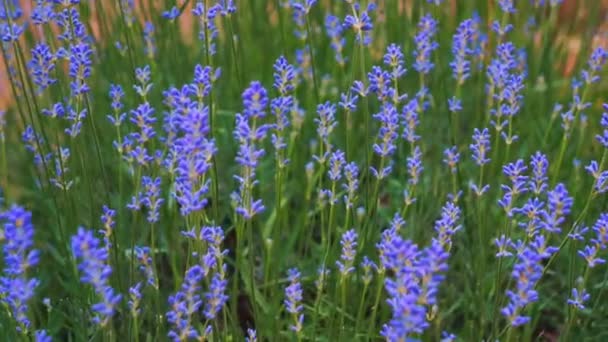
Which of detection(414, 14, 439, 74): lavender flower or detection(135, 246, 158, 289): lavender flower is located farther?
detection(414, 14, 439, 74): lavender flower

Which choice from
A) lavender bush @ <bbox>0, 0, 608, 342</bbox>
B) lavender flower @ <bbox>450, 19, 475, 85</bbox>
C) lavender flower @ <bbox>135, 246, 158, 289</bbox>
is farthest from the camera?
lavender flower @ <bbox>450, 19, 475, 85</bbox>

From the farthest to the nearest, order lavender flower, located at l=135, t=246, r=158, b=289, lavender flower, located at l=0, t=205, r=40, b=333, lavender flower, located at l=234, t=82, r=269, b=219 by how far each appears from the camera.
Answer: lavender flower, located at l=135, t=246, r=158, b=289
lavender flower, located at l=234, t=82, r=269, b=219
lavender flower, located at l=0, t=205, r=40, b=333

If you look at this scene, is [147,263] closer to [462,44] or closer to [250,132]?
[250,132]

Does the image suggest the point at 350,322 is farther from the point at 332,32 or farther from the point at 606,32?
the point at 606,32

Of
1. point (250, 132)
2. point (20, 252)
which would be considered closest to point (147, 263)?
point (20, 252)

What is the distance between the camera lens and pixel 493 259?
2.80 m

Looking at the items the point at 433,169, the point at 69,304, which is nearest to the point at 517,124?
the point at 433,169

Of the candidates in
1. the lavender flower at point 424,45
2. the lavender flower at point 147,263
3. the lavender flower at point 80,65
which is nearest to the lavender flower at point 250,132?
the lavender flower at point 147,263

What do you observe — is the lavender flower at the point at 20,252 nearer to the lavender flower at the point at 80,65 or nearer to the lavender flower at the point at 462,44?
the lavender flower at the point at 80,65

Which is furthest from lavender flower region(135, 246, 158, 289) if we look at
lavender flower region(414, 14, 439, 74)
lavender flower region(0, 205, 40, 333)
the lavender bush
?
lavender flower region(414, 14, 439, 74)

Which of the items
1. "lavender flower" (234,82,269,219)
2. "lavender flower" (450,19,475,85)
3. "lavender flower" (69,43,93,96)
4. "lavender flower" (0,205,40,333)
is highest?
"lavender flower" (450,19,475,85)

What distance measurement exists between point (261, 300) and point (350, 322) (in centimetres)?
30

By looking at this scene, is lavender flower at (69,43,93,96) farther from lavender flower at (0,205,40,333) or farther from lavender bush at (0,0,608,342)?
lavender flower at (0,205,40,333)

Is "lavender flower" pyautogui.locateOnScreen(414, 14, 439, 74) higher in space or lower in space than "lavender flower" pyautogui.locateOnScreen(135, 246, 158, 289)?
higher
